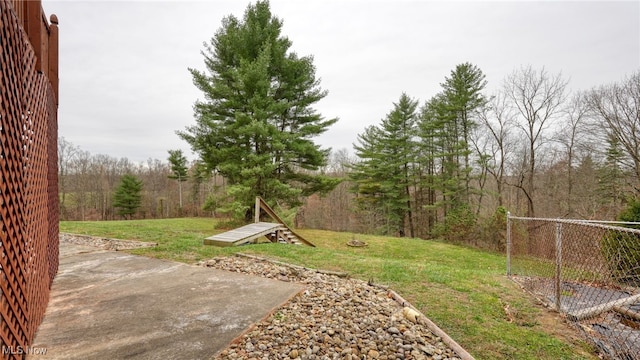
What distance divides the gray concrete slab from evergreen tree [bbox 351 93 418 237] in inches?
660

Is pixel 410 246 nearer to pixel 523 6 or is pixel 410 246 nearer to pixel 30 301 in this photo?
pixel 523 6

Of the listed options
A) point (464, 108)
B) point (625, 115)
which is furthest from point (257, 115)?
point (625, 115)

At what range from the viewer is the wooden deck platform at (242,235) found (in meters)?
6.03

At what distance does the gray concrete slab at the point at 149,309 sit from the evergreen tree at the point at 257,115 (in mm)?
5980

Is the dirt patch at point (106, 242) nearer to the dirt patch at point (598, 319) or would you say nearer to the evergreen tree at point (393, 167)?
the dirt patch at point (598, 319)

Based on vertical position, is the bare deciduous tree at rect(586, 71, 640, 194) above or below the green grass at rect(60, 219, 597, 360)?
above

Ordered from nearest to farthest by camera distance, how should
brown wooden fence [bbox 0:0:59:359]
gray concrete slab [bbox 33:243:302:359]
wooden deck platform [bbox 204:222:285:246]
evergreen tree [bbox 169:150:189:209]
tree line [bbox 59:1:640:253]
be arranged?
brown wooden fence [bbox 0:0:59:359] < gray concrete slab [bbox 33:243:302:359] < wooden deck platform [bbox 204:222:285:246] < tree line [bbox 59:1:640:253] < evergreen tree [bbox 169:150:189:209]

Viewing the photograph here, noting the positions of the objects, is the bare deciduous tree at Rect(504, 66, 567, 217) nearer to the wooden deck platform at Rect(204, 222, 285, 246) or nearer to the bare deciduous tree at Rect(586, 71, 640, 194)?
the bare deciduous tree at Rect(586, 71, 640, 194)

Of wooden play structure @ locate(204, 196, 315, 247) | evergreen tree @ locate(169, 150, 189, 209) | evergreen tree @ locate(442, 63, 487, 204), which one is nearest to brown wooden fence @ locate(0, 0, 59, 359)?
wooden play structure @ locate(204, 196, 315, 247)

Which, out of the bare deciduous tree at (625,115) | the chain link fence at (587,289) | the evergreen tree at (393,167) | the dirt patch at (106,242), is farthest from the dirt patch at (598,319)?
the evergreen tree at (393,167)

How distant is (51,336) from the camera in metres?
2.11

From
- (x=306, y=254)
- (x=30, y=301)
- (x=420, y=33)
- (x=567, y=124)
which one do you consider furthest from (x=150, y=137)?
(x=567, y=124)

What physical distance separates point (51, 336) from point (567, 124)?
2137 cm

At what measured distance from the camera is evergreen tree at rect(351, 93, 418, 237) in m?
19.2
